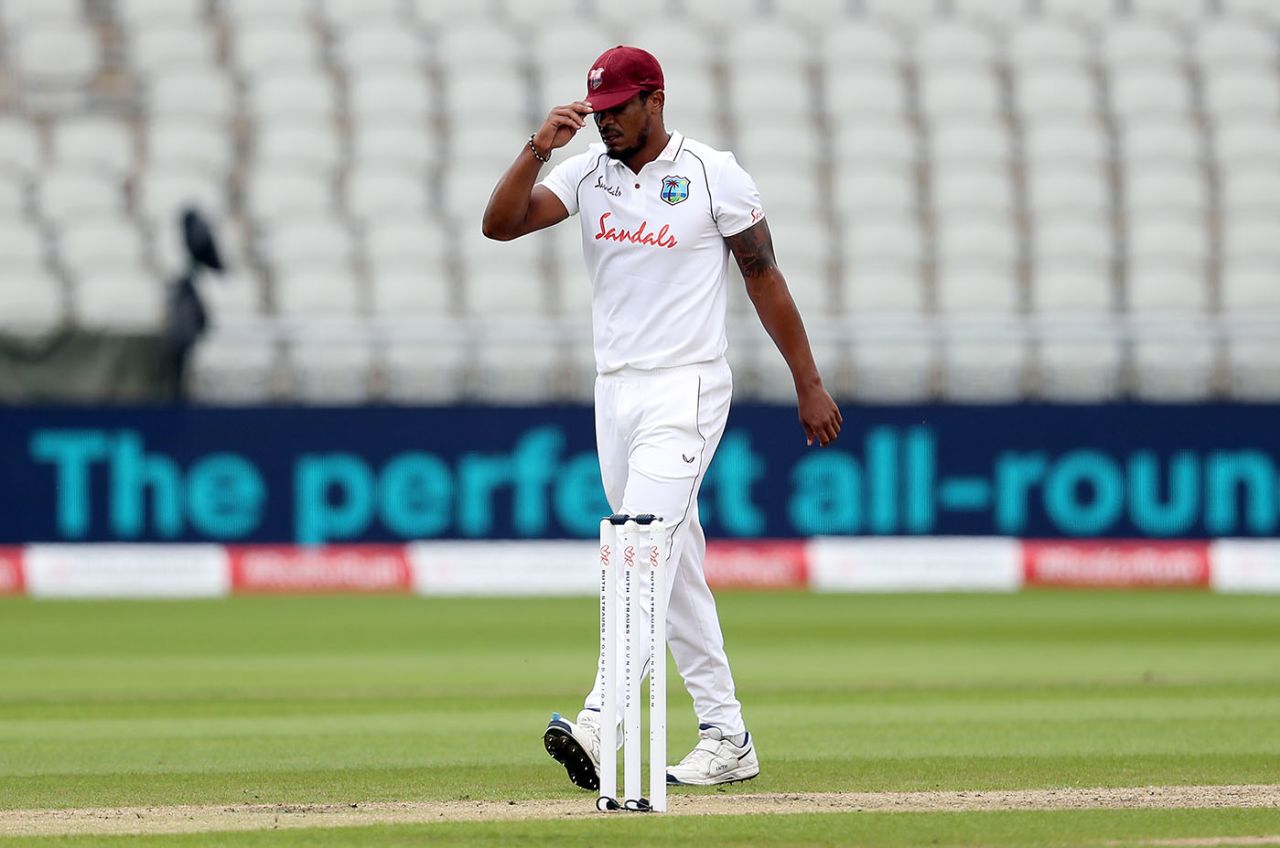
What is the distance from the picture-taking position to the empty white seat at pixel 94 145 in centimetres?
1739

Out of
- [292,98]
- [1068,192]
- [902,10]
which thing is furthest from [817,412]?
[902,10]

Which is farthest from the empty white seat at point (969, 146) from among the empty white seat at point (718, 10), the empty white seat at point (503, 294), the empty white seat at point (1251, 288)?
the empty white seat at point (503, 294)

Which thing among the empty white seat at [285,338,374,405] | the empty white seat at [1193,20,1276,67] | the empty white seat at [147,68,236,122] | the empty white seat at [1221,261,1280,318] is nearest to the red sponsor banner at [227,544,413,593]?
the empty white seat at [285,338,374,405]

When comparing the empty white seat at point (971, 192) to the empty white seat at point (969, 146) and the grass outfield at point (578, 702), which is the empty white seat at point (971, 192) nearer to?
the empty white seat at point (969, 146)

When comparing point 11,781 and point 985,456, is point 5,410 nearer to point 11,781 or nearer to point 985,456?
point 985,456

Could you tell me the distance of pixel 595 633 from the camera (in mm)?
12211

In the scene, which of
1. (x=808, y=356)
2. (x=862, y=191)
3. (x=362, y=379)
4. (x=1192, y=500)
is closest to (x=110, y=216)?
(x=362, y=379)

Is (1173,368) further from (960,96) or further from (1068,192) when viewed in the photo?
(960,96)

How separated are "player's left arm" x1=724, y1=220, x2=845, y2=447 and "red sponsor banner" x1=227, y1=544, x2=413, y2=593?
A: 993 cm

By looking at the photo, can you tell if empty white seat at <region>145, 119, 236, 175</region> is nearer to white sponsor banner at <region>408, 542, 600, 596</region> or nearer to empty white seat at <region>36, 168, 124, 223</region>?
empty white seat at <region>36, 168, 124, 223</region>

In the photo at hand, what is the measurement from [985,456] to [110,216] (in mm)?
6917

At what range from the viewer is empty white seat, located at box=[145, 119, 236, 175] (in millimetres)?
17172

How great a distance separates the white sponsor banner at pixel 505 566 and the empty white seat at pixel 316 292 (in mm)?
1915

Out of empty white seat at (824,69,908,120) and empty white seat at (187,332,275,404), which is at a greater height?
empty white seat at (824,69,908,120)
